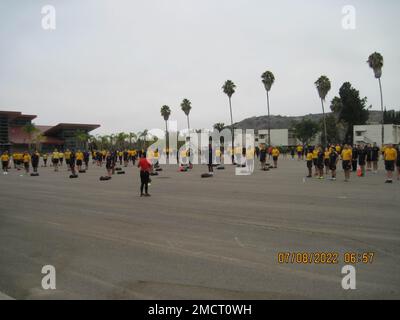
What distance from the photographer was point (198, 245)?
21.8 ft

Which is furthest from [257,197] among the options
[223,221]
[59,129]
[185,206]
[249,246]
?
[59,129]

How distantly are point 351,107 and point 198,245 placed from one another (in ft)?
287

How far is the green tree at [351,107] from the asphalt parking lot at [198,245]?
79477 mm

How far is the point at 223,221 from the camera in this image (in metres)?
8.60

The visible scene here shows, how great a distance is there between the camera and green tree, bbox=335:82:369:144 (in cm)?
8475

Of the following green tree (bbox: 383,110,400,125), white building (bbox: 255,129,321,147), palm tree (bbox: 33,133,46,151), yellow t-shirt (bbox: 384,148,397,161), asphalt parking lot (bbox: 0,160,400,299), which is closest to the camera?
asphalt parking lot (bbox: 0,160,400,299)

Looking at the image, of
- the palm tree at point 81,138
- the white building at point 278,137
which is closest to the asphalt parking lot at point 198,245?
the palm tree at point 81,138

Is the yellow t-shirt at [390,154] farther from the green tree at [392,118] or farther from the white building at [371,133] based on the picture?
the green tree at [392,118]

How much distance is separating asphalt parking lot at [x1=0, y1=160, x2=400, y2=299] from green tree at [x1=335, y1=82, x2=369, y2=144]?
79.5 meters

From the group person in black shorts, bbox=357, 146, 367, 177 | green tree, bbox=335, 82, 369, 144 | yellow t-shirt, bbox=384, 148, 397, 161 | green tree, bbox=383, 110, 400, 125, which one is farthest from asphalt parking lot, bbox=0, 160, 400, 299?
green tree, bbox=383, 110, 400, 125

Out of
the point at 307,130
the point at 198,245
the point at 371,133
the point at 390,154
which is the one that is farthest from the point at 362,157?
the point at 307,130

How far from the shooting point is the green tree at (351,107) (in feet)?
278

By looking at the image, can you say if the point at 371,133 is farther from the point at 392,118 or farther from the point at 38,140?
the point at 38,140

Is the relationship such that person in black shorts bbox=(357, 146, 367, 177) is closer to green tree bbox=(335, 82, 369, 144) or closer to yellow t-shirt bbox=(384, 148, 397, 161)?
yellow t-shirt bbox=(384, 148, 397, 161)
